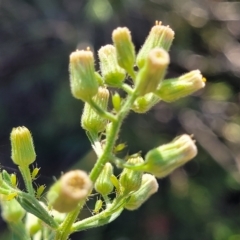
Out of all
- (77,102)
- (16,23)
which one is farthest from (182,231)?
(16,23)

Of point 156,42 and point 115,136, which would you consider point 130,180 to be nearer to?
point 115,136

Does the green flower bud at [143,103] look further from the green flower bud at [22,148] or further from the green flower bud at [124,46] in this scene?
the green flower bud at [22,148]

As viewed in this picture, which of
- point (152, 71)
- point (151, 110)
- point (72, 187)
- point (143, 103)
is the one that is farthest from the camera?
point (151, 110)

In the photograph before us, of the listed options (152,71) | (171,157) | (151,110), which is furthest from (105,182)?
(151,110)

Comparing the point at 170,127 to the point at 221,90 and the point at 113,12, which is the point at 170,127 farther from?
the point at 113,12

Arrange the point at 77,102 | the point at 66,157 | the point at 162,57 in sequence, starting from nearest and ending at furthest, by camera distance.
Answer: the point at 162,57, the point at 77,102, the point at 66,157

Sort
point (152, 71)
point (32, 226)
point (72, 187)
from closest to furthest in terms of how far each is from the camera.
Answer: point (72, 187) → point (152, 71) → point (32, 226)
